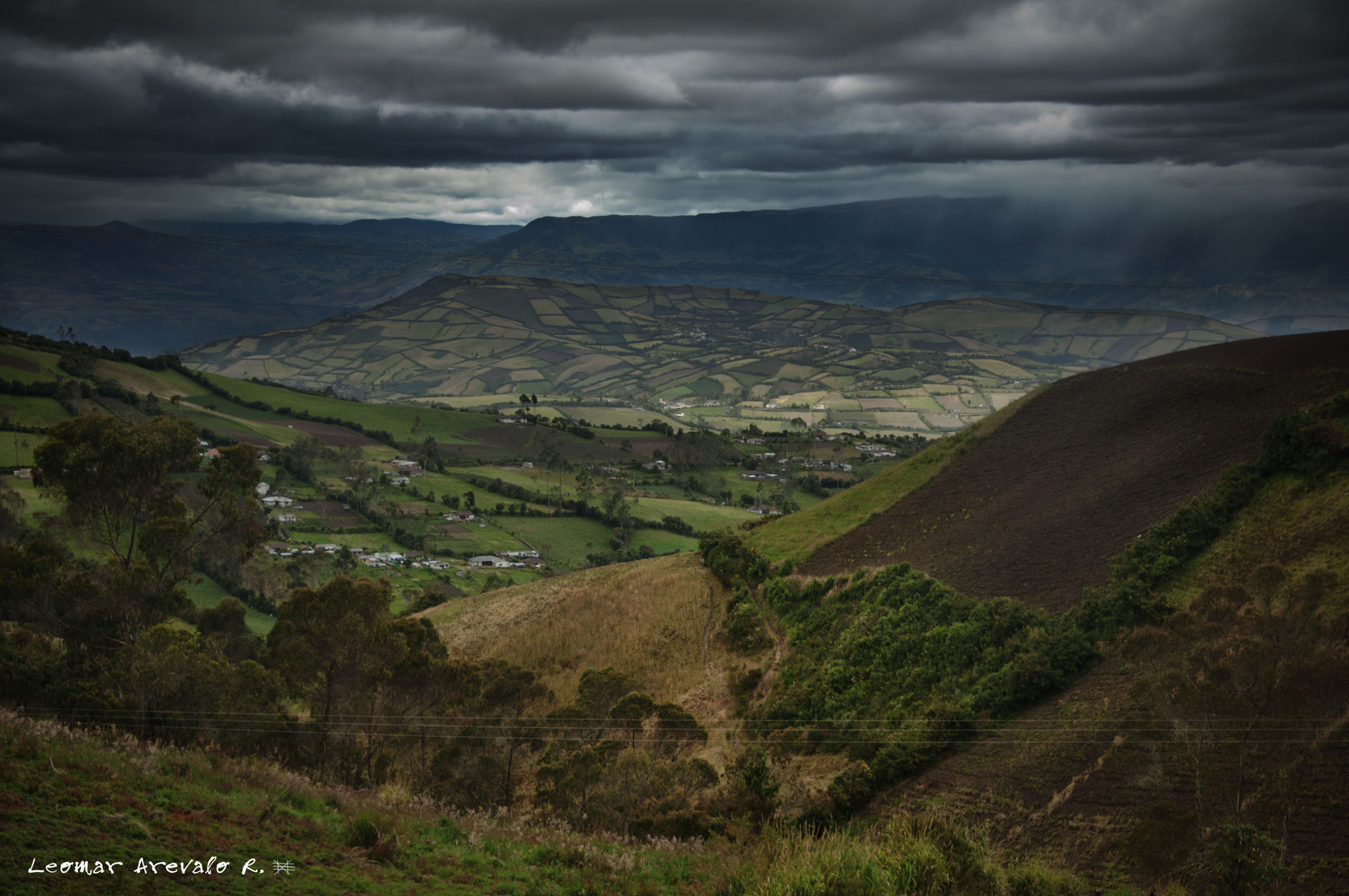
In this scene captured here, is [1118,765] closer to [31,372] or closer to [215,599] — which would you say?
[215,599]

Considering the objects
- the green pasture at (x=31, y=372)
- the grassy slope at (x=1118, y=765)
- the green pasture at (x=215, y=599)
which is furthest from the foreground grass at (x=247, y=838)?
the green pasture at (x=31, y=372)

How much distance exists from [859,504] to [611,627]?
1792 centimetres

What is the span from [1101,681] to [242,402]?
202399 millimetres

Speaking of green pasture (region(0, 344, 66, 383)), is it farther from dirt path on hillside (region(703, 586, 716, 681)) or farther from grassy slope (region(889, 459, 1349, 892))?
grassy slope (region(889, 459, 1349, 892))

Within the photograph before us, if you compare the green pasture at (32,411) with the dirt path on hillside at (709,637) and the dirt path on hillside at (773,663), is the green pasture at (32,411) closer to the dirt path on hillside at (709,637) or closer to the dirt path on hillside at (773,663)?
the dirt path on hillside at (709,637)

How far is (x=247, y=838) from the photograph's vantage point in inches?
617

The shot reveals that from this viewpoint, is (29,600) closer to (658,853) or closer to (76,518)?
(76,518)

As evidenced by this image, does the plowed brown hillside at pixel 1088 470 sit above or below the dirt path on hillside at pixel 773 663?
above

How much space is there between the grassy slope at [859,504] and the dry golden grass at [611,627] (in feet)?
17.4

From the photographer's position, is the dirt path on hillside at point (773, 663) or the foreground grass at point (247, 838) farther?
the dirt path on hillside at point (773, 663)

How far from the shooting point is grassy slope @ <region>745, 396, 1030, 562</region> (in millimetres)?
52125

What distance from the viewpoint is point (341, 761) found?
32.0 meters

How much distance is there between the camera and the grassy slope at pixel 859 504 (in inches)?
2052

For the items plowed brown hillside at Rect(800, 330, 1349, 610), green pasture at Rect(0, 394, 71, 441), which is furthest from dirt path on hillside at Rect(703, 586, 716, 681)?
green pasture at Rect(0, 394, 71, 441)
